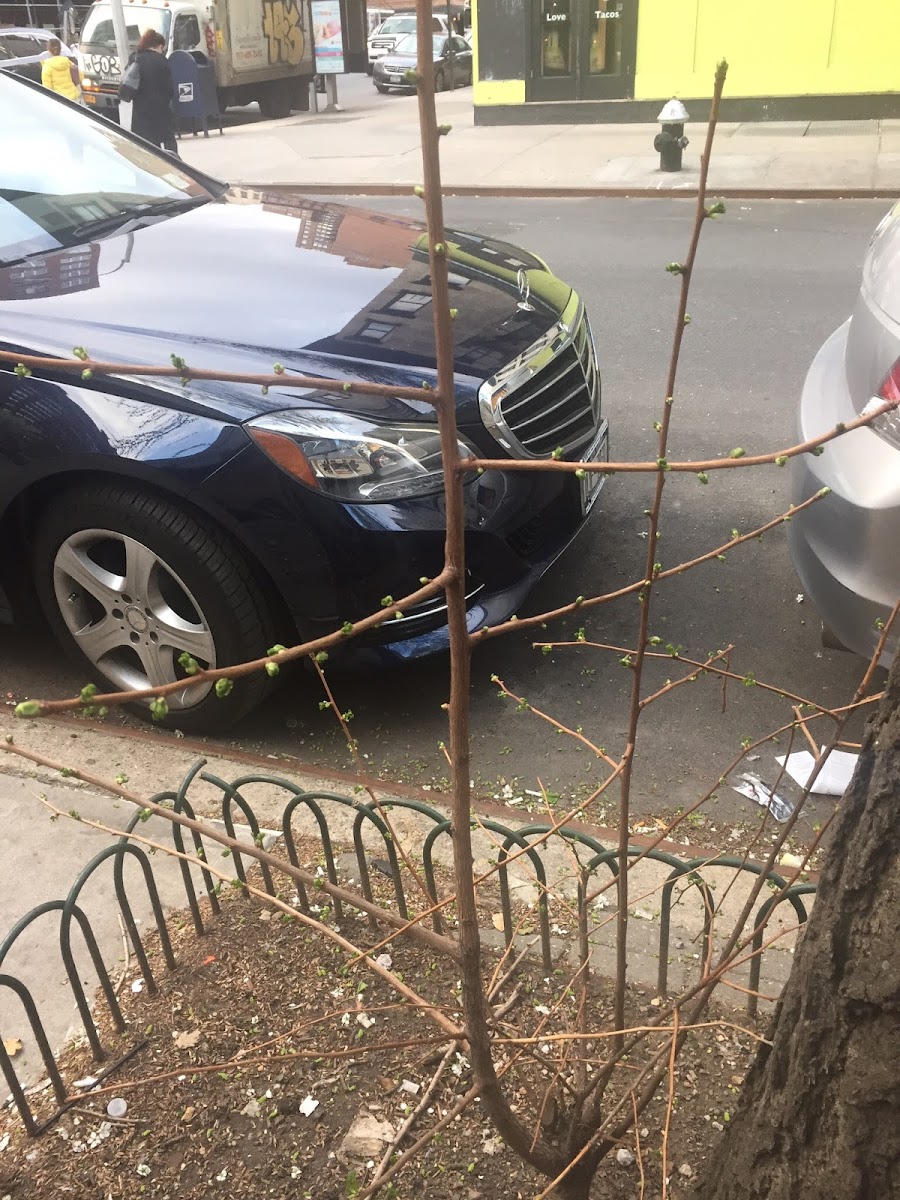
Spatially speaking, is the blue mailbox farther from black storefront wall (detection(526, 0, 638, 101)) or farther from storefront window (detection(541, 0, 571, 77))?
storefront window (detection(541, 0, 571, 77))

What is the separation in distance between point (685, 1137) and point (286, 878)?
1216 mm

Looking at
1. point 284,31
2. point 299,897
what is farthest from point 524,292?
point 284,31

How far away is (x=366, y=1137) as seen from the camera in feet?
6.69

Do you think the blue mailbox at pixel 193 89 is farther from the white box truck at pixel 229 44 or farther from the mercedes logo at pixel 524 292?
the mercedes logo at pixel 524 292

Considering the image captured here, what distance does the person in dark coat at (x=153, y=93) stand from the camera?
12.4 meters

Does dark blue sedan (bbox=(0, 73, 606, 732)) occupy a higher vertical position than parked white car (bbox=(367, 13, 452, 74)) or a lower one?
lower

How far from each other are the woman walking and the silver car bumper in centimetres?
1164

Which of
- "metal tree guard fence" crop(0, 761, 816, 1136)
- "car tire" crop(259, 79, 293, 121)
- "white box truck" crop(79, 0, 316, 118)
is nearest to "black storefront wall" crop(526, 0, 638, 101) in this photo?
"white box truck" crop(79, 0, 316, 118)

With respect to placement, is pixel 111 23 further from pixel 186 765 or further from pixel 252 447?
pixel 186 765

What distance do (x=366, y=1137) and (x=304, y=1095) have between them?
0.52ft

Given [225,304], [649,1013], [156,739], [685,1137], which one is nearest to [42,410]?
[225,304]

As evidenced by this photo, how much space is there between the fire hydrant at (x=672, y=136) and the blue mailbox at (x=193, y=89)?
9.56 meters

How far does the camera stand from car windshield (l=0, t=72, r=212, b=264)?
3.91m

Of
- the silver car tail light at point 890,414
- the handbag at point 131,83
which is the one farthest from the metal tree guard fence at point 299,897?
the handbag at point 131,83
